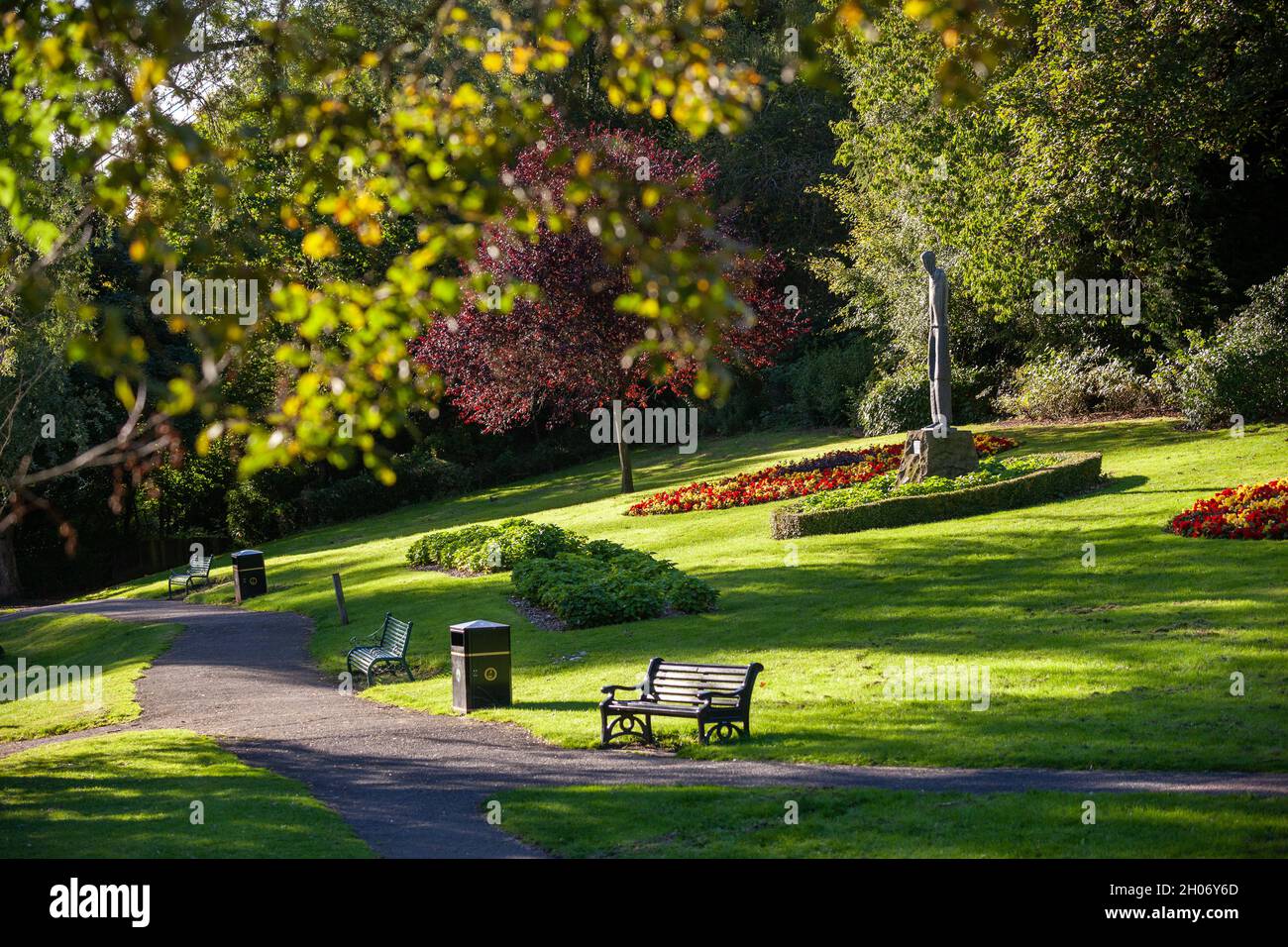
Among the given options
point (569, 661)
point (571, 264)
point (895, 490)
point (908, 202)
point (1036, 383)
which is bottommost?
point (569, 661)

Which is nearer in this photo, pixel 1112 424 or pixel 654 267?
pixel 654 267

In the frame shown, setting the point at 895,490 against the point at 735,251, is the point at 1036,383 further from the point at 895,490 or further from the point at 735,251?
the point at 735,251

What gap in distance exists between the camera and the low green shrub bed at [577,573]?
1814 centimetres

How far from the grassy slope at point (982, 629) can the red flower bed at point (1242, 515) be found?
1.08ft

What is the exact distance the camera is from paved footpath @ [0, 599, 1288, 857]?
29.2ft

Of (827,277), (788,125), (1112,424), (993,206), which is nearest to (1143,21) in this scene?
(993,206)

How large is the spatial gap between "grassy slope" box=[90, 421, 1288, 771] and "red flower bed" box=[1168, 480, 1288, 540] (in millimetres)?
330

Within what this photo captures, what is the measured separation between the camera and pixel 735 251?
468 cm

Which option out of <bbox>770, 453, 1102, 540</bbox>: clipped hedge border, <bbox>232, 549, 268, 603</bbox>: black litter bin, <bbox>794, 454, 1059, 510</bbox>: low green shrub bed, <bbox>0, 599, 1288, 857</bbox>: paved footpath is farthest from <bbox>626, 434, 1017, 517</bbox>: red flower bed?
<bbox>0, 599, 1288, 857</bbox>: paved footpath

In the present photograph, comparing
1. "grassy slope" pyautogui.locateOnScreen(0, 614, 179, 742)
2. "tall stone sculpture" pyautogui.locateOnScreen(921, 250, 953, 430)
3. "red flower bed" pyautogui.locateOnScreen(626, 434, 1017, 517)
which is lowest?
"grassy slope" pyautogui.locateOnScreen(0, 614, 179, 742)

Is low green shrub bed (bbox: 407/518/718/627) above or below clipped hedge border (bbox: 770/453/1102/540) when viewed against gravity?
below

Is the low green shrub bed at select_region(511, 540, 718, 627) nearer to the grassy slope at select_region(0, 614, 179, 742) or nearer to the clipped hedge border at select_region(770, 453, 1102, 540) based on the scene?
the clipped hedge border at select_region(770, 453, 1102, 540)

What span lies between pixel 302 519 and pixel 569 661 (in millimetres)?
31109

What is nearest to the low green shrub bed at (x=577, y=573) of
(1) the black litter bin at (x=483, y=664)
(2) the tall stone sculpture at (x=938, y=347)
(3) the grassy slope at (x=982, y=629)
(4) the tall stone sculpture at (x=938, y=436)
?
(3) the grassy slope at (x=982, y=629)
